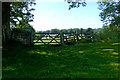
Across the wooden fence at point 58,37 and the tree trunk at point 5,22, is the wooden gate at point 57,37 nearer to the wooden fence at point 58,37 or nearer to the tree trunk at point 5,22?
the wooden fence at point 58,37

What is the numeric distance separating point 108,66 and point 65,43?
11.8m

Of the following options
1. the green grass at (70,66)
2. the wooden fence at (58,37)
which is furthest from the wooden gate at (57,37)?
the green grass at (70,66)

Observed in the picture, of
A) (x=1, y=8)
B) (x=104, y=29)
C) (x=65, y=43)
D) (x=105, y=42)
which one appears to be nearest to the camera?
(x=104, y=29)

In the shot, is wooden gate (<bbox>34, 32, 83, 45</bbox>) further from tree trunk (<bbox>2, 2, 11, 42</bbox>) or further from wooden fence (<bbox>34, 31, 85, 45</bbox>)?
tree trunk (<bbox>2, 2, 11, 42</bbox>)

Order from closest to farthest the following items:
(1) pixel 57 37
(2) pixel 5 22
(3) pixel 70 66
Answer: (3) pixel 70 66 < (2) pixel 5 22 < (1) pixel 57 37

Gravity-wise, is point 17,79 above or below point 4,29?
below

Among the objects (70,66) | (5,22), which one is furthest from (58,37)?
(70,66)

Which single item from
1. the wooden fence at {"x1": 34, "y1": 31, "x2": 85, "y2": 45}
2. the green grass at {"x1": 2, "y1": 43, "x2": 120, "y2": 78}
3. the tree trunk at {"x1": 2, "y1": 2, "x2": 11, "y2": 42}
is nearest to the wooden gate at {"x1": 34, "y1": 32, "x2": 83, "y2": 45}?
the wooden fence at {"x1": 34, "y1": 31, "x2": 85, "y2": 45}

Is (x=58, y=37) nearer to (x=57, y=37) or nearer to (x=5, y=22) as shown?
(x=57, y=37)

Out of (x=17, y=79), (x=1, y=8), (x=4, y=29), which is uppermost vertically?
(x=1, y=8)

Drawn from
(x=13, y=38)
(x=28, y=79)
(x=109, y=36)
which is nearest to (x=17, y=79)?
(x=28, y=79)

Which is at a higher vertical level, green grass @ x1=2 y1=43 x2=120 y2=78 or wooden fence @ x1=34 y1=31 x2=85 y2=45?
wooden fence @ x1=34 y1=31 x2=85 y2=45

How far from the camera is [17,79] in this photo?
4719 mm

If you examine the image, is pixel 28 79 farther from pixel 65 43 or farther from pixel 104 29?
pixel 65 43
